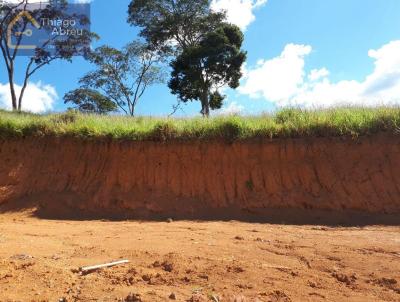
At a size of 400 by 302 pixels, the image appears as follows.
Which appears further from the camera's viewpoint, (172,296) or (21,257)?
(21,257)

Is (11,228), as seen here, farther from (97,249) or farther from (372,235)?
(372,235)

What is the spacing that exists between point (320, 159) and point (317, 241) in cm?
322

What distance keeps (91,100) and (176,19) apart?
9487 millimetres

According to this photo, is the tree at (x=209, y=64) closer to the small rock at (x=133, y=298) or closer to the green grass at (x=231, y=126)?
the green grass at (x=231, y=126)

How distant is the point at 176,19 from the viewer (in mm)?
27875

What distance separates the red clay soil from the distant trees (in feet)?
51.1

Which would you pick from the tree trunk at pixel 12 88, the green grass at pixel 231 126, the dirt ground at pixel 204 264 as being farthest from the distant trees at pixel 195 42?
the dirt ground at pixel 204 264

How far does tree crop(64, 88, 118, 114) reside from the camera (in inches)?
1283

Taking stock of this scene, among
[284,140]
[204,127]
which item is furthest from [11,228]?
[284,140]

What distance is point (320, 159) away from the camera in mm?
9203

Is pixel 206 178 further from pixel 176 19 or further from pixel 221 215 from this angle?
pixel 176 19

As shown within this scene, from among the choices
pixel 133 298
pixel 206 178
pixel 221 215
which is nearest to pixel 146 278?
pixel 133 298

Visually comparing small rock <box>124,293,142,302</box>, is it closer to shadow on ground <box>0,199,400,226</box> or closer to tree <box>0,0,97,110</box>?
shadow on ground <box>0,199,400,226</box>

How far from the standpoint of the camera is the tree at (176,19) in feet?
91.5
